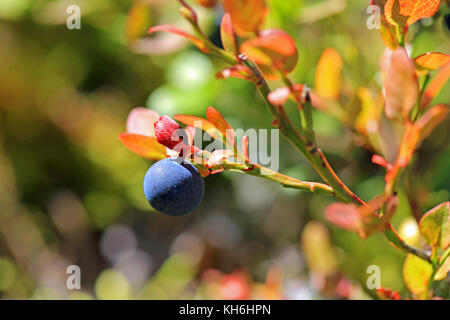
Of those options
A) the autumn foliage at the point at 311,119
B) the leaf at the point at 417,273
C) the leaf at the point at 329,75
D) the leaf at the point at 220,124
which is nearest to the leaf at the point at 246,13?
the autumn foliage at the point at 311,119

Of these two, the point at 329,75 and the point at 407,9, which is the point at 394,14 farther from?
the point at 329,75

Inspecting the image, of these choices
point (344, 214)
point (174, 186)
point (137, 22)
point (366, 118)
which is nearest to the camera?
point (344, 214)

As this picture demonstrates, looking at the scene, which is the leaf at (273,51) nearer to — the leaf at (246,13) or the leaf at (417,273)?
the leaf at (246,13)

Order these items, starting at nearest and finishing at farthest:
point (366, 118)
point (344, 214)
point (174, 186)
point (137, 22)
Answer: point (344, 214) < point (174, 186) < point (366, 118) < point (137, 22)

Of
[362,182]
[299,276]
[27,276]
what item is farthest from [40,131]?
[362,182]

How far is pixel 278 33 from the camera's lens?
50cm

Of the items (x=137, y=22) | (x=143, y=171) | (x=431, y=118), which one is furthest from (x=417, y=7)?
(x=143, y=171)

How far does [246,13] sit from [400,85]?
0.20 metres

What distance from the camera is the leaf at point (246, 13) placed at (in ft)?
1.74

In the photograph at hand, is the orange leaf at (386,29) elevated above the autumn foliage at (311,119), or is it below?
above

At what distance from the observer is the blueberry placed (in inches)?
19.3

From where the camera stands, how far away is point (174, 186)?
0.49 m

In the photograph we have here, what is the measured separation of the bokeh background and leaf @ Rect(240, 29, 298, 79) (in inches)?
14.4

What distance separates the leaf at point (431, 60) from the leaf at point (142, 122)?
1.02 ft
